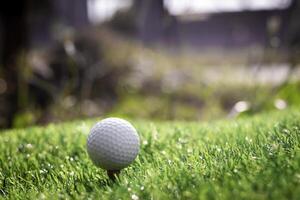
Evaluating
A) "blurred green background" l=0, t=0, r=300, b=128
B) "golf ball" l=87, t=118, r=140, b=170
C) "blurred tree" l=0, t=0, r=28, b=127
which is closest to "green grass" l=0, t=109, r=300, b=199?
"golf ball" l=87, t=118, r=140, b=170

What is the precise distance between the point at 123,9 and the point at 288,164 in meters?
19.3

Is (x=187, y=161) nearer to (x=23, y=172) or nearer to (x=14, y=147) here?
(x=23, y=172)

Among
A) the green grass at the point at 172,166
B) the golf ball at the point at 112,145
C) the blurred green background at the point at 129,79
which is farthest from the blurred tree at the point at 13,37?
the golf ball at the point at 112,145

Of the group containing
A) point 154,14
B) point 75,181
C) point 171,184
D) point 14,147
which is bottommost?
point 154,14

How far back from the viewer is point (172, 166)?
281 centimetres

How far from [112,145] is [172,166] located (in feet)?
1.29

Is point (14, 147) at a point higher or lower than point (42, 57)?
higher

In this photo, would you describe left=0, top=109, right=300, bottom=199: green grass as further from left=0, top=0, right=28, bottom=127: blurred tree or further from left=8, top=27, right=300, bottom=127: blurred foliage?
left=0, top=0, right=28, bottom=127: blurred tree

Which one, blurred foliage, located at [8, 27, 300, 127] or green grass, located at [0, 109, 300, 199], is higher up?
green grass, located at [0, 109, 300, 199]

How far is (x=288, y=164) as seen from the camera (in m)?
2.43

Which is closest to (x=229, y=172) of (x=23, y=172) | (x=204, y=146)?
(x=204, y=146)

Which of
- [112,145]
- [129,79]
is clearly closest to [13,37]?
[129,79]

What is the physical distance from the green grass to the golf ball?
12 cm

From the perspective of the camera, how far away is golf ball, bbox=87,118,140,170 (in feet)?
9.00
